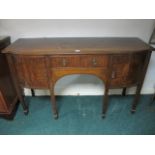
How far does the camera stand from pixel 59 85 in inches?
77.7

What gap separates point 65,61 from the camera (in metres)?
1.28

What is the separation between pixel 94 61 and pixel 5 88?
39.8 inches

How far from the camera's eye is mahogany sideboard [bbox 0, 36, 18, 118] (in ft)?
4.87

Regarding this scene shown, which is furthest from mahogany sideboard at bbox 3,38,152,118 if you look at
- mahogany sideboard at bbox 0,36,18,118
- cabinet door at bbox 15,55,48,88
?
mahogany sideboard at bbox 0,36,18,118

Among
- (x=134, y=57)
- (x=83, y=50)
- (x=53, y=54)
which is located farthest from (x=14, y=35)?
(x=134, y=57)

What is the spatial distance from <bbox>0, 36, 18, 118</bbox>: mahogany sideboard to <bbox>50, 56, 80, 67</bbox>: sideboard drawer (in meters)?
0.58

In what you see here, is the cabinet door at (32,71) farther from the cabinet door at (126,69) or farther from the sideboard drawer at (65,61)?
the cabinet door at (126,69)

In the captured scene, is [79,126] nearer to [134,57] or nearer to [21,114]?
[21,114]

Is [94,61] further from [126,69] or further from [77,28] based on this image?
A: [77,28]

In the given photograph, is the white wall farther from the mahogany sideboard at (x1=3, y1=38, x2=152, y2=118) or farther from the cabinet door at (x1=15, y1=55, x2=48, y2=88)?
the cabinet door at (x1=15, y1=55, x2=48, y2=88)

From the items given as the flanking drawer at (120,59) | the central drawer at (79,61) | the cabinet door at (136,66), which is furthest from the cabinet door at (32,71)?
the cabinet door at (136,66)

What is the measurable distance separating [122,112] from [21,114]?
4.10ft

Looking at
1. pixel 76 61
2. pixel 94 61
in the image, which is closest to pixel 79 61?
pixel 76 61
